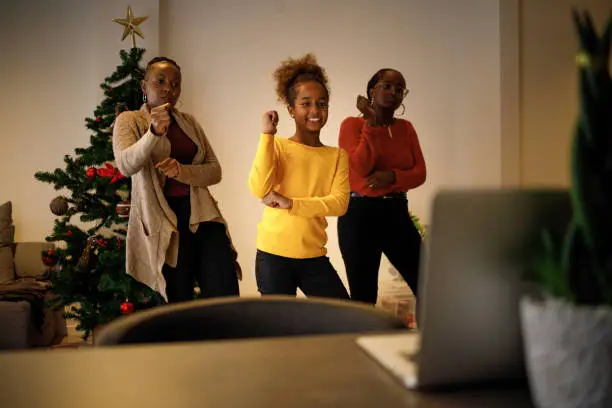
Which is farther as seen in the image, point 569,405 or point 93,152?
point 93,152

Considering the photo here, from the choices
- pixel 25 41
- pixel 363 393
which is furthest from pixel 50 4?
pixel 363 393

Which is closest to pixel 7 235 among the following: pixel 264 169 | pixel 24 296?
pixel 24 296

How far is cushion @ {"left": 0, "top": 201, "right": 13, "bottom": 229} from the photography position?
4.26 m

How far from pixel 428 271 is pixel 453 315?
0.05m

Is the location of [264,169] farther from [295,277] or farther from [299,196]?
[295,277]

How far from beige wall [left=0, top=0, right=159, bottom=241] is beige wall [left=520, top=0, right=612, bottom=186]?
132 inches

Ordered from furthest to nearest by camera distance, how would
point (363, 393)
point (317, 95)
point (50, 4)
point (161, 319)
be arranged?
point (50, 4) → point (317, 95) → point (161, 319) → point (363, 393)

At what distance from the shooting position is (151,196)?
2.58 metres

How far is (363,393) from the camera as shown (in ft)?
2.09

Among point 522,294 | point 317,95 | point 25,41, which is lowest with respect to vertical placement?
point 522,294

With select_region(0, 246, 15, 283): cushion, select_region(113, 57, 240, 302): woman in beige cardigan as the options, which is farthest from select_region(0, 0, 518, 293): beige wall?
select_region(113, 57, 240, 302): woman in beige cardigan

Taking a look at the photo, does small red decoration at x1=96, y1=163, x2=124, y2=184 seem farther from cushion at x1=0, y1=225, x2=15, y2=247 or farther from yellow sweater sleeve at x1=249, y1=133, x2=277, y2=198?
yellow sweater sleeve at x1=249, y1=133, x2=277, y2=198

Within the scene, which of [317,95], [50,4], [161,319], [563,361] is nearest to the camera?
[563,361]

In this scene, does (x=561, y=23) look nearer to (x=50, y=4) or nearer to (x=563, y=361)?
(x=50, y=4)
